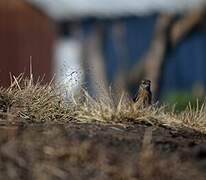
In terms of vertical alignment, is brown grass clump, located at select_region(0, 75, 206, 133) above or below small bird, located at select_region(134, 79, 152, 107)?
below

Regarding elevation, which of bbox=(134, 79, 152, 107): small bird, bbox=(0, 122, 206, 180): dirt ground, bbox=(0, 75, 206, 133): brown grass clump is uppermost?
bbox=(134, 79, 152, 107): small bird

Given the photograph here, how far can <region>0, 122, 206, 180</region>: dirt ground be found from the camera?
5.52 metres

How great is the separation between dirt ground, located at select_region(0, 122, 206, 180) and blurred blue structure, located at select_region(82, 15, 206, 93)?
23458 mm

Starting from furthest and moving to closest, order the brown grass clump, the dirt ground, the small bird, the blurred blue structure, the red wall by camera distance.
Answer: the blurred blue structure
the red wall
the small bird
the brown grass clump
the dirt ground

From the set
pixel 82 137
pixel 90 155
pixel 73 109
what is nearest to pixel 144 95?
pixel 73 109

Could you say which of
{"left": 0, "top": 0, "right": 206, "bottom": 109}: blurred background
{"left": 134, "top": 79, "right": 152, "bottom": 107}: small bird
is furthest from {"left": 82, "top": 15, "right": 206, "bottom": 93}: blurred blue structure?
{"left": 134, "top": 79, "right": 152, "bottom": 107}: small bird

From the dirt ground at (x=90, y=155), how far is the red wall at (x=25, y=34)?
62.4 feet

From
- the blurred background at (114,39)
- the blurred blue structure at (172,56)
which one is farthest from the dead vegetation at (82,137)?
the blurred blue structure at (172,56)

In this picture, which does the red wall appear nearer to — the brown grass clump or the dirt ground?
the brown grass clump

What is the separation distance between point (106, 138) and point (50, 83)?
4.07ft

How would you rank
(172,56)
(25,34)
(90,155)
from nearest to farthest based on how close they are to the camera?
1. (90,155)
2. (25,34)
3. (172,56)

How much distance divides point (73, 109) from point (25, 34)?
64.5ft

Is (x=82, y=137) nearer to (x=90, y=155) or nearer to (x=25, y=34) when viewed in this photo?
(x=90, y=155)

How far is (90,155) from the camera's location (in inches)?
225
